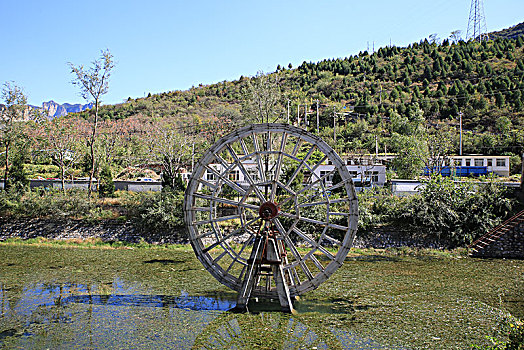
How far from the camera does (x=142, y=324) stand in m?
12.0

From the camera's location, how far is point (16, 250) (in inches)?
905

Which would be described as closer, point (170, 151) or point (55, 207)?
point (55, 207)

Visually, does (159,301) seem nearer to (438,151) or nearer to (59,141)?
(59,141)

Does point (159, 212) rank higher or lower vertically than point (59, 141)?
lower

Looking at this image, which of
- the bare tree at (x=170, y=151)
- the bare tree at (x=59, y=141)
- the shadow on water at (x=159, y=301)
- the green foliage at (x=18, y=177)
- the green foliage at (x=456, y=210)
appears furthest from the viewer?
the bare tree at (x=59, y=141)

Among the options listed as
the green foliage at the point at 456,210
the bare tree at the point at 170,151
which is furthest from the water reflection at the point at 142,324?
the bare tree at the point at 170,151

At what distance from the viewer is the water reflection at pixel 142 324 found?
10750mm

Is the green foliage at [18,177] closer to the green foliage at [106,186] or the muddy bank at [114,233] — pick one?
the muddy bank at [114,233]

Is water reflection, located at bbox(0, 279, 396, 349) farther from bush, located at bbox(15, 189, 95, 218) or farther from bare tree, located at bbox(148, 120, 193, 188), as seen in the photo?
bare tree, located at bbox(148, 120, 193, 188)

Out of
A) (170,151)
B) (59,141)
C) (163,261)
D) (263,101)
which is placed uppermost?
(263,101)

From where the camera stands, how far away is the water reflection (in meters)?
10.8

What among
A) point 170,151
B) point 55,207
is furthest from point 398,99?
point 55,207

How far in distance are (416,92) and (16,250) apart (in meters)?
71.8

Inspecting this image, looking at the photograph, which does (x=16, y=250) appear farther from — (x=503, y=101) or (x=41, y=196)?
(x=503, y=101)
